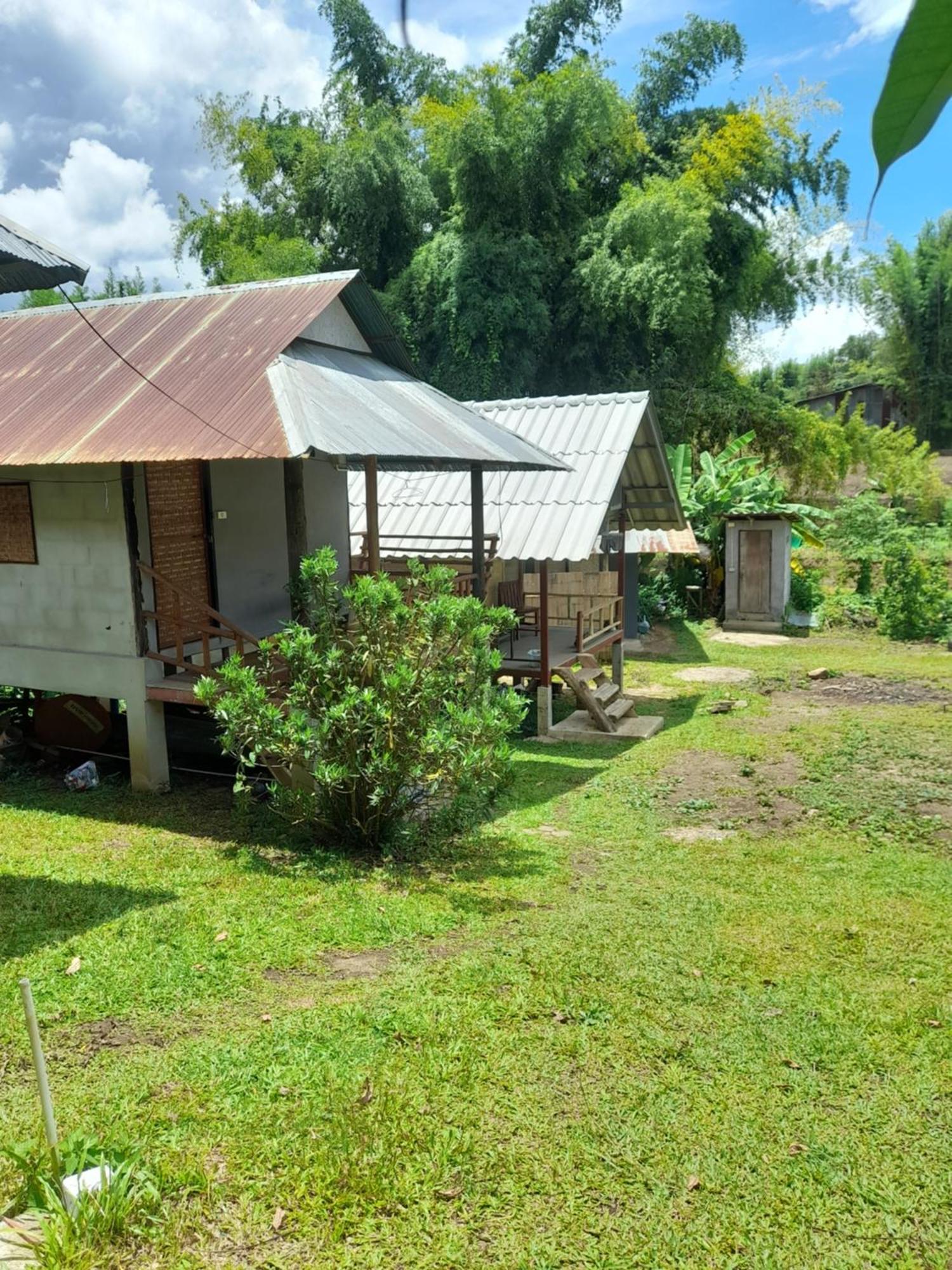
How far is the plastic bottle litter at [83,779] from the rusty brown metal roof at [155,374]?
3.20m

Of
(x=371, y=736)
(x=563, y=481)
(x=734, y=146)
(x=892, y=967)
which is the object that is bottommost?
(x=892, y=967)

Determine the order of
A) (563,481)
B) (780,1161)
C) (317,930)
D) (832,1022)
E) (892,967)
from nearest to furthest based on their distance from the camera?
(780,1161) < (832,1022) < (892,967) < (317,930) < (563,481)

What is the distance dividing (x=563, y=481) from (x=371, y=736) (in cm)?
666

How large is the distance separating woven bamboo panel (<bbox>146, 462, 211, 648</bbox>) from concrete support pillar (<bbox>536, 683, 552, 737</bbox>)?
14.3ft

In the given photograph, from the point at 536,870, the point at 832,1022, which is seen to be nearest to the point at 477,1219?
the point at 832,1022

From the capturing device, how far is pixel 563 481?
1334 centimetres

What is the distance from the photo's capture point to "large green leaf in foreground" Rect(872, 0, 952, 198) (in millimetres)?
447

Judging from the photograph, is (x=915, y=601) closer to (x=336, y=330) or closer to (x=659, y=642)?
(x=659, y=642)

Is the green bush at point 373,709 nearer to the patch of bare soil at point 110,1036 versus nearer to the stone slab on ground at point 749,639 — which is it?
the patch of bare soil at point 110,1036

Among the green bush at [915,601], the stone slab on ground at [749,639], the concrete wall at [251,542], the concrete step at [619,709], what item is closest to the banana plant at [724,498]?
the stone slab on ground at [749,639]

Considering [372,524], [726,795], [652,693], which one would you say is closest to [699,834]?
[726,795]

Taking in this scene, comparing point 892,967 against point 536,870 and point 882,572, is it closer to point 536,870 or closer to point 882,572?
point 536,870

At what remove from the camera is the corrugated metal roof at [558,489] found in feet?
41.2

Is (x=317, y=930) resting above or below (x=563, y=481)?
below
